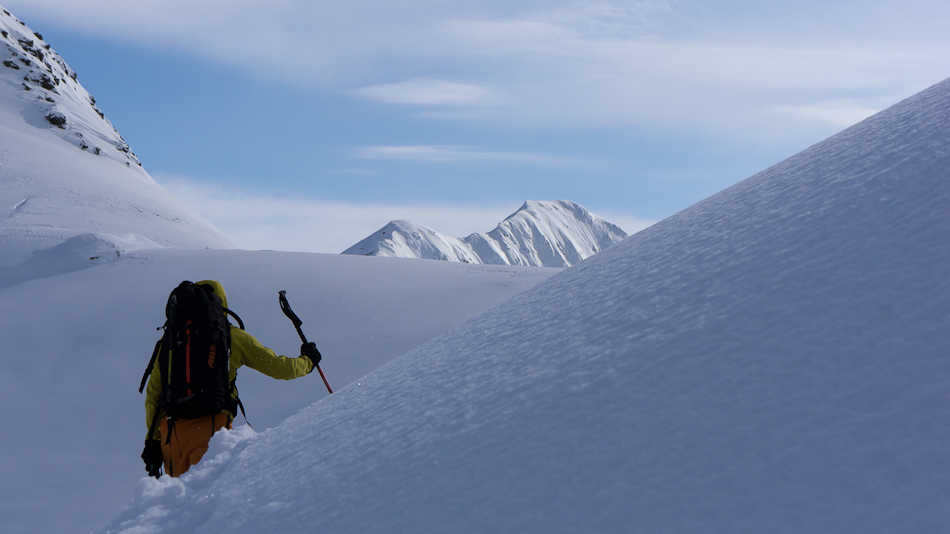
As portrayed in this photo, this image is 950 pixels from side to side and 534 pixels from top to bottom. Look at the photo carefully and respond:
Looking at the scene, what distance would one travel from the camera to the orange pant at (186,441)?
10.7ft

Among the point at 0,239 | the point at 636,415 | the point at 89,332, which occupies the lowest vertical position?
the point at 636,415

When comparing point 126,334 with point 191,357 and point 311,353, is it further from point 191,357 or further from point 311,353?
point 191,357

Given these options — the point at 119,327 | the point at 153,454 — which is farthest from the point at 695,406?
the point at 119,327

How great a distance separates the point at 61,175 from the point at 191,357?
67.3ft

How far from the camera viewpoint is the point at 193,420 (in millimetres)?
3307

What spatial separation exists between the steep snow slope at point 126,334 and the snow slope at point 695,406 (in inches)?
133

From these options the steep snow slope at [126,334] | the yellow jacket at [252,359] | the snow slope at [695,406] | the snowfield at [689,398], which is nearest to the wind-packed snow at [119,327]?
the steep snow slope at [126,334]

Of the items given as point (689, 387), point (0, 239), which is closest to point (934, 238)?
point (689, 387)

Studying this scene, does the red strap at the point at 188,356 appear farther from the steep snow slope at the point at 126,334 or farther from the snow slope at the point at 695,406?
the steep snow slope at the point at 126,334

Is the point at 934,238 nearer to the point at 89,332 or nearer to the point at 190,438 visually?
the point at 190,438

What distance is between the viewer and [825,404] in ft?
4.28

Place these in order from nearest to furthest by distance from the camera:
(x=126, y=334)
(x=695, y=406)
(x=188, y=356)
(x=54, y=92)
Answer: (x=695, y=406) < (x=188, y=356) < (x=126, y=334) < (x=54, y=92)

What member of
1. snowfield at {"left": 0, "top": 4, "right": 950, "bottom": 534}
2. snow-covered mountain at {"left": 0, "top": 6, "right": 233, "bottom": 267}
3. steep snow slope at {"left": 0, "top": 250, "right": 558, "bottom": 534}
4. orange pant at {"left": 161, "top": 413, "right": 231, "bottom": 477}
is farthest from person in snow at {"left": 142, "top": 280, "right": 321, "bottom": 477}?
snow-covered mountain at {"left": 0, "top": 6, "right": 233, "bottom": 267}

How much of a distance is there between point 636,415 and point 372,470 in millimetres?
843
